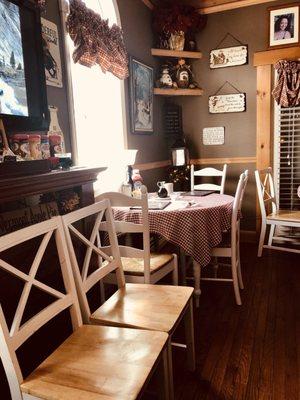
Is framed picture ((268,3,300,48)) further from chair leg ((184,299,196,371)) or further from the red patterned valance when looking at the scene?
chair leg ((184,299,196,371))

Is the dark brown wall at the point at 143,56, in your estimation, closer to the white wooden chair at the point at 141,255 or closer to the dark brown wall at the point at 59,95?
the dark brown wall at the point at 59,95

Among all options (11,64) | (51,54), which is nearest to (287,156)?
(51,54)

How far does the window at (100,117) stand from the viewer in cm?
271

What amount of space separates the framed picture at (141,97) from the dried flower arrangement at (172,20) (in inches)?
18.9

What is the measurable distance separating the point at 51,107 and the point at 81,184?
0.70 metres

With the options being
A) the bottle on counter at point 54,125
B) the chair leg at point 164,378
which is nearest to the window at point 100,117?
the bottle on counter at point 54,125

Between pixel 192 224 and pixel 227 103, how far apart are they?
7.97 ft

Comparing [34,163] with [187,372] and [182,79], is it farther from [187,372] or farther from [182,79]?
[182,79]

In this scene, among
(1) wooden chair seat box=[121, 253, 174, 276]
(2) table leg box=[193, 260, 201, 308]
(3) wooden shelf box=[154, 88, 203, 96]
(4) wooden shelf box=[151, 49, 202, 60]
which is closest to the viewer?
(1) wooden chair seat box=[121, 253, 174, 276]

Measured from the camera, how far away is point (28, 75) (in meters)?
1.75

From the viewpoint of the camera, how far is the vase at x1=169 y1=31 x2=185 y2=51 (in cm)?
387

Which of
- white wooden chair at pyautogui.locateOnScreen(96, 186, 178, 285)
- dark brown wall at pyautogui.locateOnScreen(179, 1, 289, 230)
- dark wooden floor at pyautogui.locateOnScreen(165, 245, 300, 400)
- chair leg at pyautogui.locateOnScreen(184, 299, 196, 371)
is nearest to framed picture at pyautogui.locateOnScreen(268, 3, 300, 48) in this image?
dark brown wall at pyautogui.locateOnScreen(179, 1, 289, 230)

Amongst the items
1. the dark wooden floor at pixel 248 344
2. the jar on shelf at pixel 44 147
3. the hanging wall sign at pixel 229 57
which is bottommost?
the dark wooden floor at pixel 248 344

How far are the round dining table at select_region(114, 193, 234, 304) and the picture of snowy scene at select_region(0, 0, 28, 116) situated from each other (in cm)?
105
